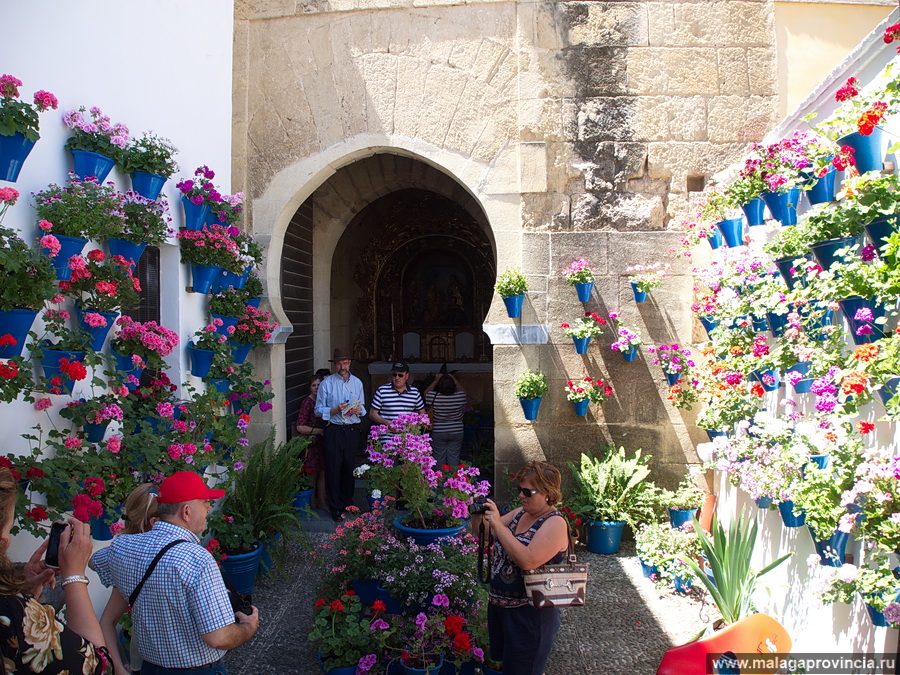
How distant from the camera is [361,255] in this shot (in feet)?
33.2

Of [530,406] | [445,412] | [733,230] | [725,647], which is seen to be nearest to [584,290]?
[530,406]

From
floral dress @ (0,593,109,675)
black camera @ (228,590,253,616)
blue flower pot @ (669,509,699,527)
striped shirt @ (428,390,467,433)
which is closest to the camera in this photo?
floral dress @ (0,593,109,675)

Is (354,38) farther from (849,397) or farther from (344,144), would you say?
(849,397)

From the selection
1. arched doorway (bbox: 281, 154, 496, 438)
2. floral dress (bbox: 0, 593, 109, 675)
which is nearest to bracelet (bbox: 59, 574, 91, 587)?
floral dress (bbox: 0, 593, 109, 675)

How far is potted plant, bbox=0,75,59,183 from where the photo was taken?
3006 millimetres

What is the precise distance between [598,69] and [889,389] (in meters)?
4.09

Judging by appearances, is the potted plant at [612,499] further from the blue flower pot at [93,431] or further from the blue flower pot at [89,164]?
the blue flower pot at [89,164]

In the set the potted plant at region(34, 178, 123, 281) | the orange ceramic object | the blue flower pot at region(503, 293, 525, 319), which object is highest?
the potted plant at region(34, 178, 123, 281)

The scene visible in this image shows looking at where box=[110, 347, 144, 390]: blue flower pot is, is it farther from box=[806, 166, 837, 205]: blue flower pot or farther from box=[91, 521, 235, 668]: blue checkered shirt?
box=[806, 166, 837, 205]: blue flower pot

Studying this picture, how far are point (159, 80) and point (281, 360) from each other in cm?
269

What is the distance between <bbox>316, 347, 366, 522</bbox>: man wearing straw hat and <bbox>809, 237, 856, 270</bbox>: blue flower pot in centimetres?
432

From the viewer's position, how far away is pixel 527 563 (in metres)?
2.96

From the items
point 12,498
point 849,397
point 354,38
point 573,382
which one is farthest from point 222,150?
point 849,397

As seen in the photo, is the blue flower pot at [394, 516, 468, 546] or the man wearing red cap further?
the blue flower pot at [394, 516, 468, 546]
